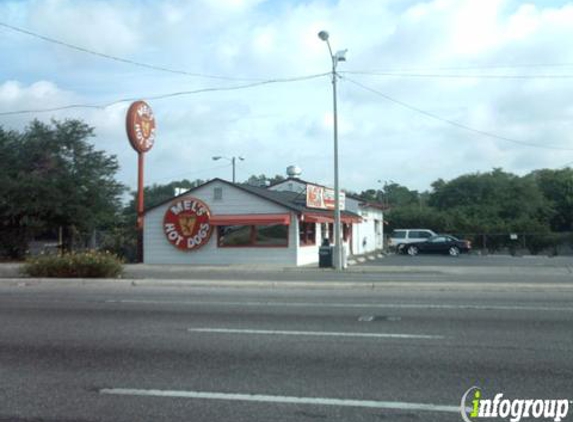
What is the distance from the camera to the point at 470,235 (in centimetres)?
4578

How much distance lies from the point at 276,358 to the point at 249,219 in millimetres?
22430

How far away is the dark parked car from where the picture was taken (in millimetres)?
40875

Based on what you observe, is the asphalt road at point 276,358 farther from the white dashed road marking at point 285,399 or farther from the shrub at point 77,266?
the shrub at point 77,266

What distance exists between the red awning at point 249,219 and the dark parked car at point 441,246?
14.6 metres

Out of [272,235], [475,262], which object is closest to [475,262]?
[475,262]

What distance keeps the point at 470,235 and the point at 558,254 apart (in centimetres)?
606

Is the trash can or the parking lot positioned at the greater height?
the trash can

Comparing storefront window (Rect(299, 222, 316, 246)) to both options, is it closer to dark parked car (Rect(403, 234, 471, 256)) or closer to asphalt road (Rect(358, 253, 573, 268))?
asphalt road (Rect(358, 253, 573, 268))

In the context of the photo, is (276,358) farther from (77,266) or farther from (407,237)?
(407,237)

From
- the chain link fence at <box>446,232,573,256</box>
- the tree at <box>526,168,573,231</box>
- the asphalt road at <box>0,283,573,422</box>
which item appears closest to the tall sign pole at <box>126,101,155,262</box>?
the asphalt road at <box>0,283,573,422</box>

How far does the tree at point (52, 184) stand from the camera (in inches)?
1268

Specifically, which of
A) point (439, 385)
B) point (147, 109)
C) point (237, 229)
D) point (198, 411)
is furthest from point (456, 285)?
point (147, 109)

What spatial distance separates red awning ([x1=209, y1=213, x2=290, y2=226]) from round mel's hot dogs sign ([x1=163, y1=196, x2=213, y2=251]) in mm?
596

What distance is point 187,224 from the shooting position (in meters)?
31.5
